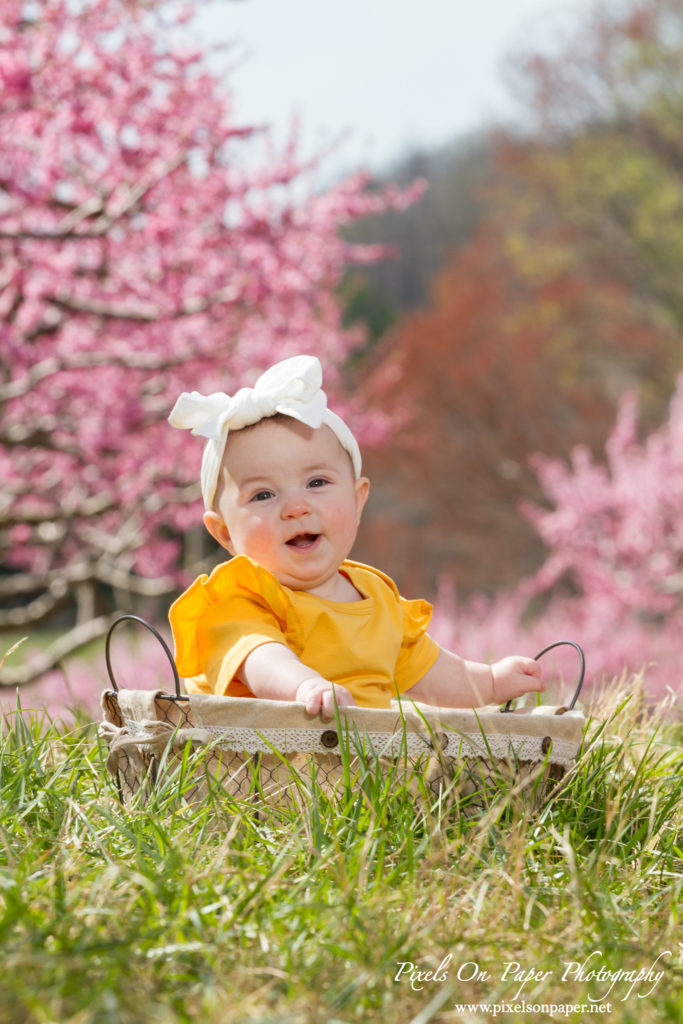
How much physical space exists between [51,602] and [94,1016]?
568 centimetres

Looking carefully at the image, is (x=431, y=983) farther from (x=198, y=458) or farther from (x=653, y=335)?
(x=653, y=335)

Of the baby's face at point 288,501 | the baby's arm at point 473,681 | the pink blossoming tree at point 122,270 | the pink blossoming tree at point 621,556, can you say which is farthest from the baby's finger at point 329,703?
the pink blossoming tree at point 621,556

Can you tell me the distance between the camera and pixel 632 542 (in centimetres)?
795

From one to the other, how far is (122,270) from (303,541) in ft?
14.1

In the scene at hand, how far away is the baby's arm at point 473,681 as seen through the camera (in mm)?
2260

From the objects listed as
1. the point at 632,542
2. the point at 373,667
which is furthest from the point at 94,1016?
the point at 632,542

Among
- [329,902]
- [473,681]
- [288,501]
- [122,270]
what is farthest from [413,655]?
[122,270]

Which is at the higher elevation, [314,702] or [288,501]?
[288,501]

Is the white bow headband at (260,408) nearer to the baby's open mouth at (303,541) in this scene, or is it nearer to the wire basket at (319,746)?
the baby's open mouth at (303,541)

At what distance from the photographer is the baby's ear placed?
226 cm

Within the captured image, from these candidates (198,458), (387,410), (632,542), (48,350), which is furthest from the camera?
(387,410)

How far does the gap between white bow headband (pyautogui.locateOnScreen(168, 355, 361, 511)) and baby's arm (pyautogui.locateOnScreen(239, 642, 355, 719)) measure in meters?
0.49

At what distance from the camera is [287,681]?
184 centimetres

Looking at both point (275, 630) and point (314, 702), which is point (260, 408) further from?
point (314, 702)
